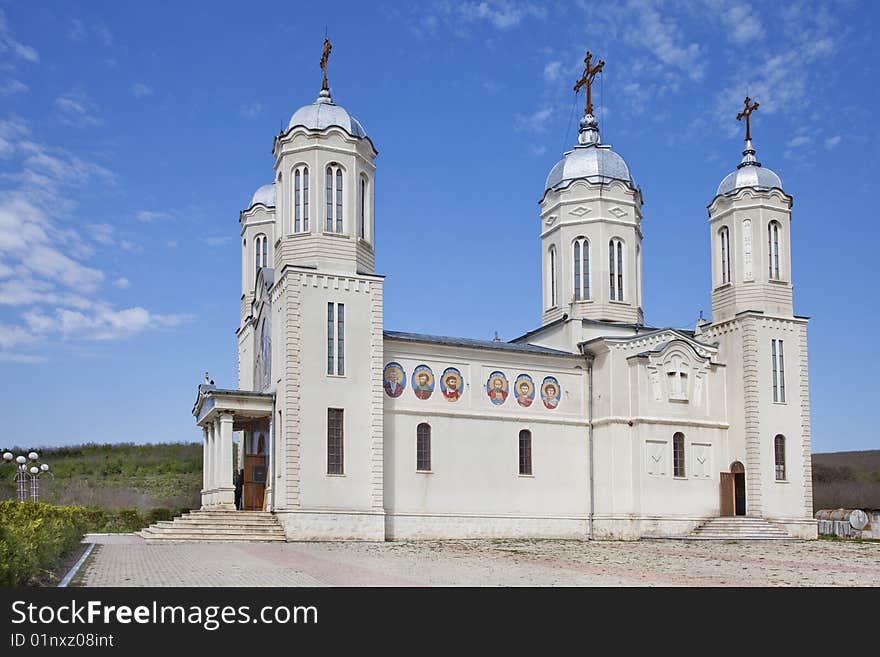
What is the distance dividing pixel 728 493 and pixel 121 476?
32.7 m

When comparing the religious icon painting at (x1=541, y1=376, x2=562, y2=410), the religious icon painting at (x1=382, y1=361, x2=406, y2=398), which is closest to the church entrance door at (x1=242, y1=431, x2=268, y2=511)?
the religious icon painting at (x1=382, y1=361, x2=406, y2=398)

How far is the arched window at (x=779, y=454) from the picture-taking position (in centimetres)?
3644

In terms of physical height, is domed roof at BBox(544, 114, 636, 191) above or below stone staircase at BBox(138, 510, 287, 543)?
above

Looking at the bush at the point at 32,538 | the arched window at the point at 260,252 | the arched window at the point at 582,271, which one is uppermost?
the arched window at the point at 260,252

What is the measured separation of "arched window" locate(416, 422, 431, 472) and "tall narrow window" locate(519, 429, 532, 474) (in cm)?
354

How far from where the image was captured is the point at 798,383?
3744 cm

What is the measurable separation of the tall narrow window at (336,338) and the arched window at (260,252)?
1010cm

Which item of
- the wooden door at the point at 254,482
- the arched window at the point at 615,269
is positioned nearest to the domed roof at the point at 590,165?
the arched window at the point at 615,269

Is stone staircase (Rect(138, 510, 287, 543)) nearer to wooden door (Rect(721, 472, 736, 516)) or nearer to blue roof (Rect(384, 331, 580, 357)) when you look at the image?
blue roof (Rect(384, 331, 580, 357))

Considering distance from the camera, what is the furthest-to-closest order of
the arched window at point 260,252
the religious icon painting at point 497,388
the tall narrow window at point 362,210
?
the arched window at point 260,252, the religious icon painting at point 497,388, the tall narrow window at point 362,210

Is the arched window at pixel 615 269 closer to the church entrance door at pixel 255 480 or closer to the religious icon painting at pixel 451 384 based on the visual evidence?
the religious icon painting at pixel 451 384

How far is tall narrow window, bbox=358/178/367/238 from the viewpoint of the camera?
3231 cm
